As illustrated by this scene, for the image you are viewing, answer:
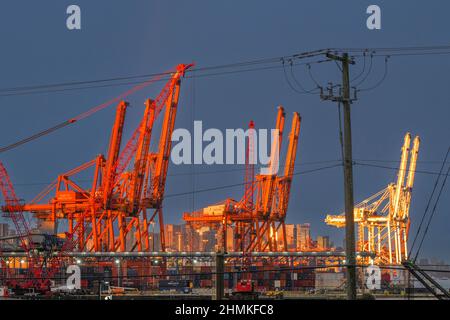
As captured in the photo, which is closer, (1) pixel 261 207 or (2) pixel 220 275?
(2) pixel 220 275

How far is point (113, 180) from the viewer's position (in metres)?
111

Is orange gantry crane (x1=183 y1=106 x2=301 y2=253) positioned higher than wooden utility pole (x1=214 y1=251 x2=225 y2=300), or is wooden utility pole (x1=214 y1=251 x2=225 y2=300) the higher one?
orange gantry crane (x1=183 y1=106 x2=301 y2=253)

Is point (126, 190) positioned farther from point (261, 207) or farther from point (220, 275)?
point (220, 275)

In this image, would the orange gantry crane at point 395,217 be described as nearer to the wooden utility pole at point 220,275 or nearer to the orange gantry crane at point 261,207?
the orange gantry crane at point 261,207

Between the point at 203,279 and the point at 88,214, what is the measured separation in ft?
60.7

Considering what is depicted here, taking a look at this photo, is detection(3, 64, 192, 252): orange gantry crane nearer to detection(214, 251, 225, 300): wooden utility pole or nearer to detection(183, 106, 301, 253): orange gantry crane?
detection(183, 106, 301, 253): orange gantry crane

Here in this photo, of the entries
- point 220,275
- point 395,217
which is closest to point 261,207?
point 395,217

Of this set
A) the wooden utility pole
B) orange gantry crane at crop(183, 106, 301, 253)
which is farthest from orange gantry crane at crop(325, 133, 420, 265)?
the wooden utility pole

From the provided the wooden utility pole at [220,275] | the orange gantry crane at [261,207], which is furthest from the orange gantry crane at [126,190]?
the wooden utility pole at [220,275]

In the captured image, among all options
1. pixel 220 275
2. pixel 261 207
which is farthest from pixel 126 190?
pixel 220 275

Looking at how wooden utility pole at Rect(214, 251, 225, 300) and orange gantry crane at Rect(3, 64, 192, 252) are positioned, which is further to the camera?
orange gantry crane at Rect(3, 64, 192, 252)

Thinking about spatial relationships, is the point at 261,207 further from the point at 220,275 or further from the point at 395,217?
the point at 220,275
